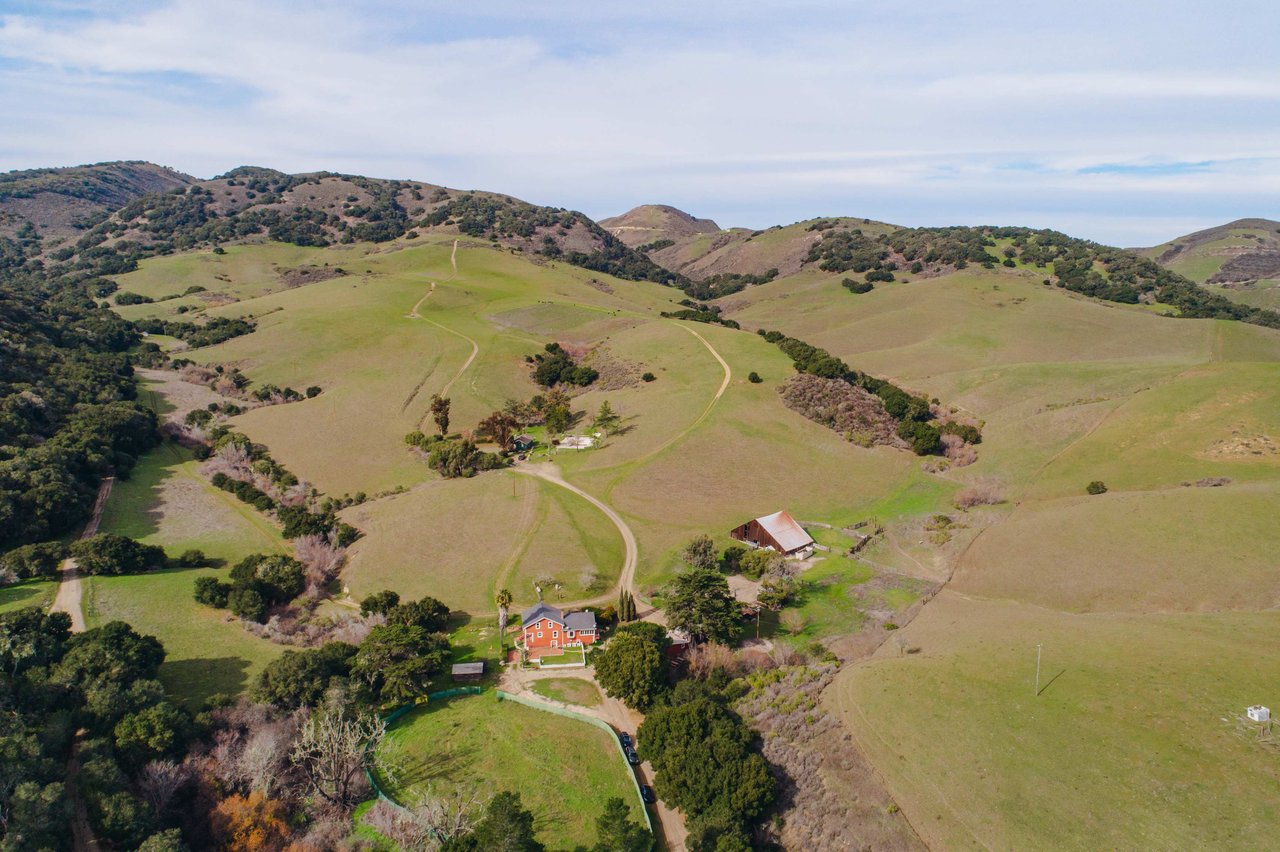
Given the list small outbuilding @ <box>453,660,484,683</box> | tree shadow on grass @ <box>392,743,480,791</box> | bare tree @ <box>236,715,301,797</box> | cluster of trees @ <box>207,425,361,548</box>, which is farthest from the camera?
cluster of trees @ <box>207,425,361,548</box>

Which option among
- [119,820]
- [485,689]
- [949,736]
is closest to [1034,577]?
[949,736]

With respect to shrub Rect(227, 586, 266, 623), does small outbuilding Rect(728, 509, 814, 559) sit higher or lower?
higher

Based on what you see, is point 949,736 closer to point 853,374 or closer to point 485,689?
point 485,689

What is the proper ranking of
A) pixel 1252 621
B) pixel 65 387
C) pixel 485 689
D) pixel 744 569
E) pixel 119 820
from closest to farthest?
pixel 119 820 < pixel 1252 621 < pixel 485 689 < pixel 744 569 < pixel 65 387

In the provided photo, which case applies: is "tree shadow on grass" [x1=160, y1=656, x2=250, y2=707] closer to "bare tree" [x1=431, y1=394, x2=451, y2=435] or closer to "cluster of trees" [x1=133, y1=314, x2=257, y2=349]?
"bare tree" [x1=431, y1=394, x2=451, y2=435]

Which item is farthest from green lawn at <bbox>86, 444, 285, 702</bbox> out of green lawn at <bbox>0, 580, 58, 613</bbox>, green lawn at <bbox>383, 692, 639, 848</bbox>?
green lawn at <bbox>383, 692, 639, 848</bbox>

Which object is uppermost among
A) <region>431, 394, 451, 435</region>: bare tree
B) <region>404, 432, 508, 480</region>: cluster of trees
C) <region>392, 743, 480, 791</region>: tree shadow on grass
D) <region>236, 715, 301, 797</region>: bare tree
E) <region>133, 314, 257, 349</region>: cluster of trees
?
<region>133, 314, 257, 349</region>: cluster of trees
